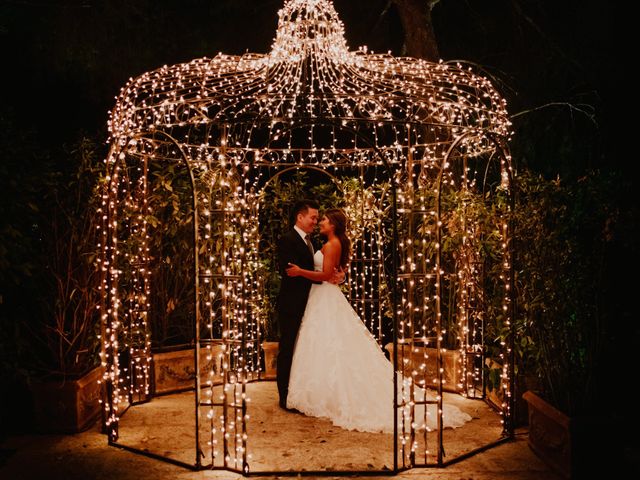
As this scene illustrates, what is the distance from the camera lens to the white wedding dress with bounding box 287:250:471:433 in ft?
18.1

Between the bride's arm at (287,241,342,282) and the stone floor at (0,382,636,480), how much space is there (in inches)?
50.2

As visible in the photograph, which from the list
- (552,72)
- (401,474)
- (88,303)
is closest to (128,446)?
(88,303)

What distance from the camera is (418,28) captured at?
8.93m

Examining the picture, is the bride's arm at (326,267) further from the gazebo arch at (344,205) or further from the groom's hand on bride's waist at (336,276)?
the gazebo arch at (344,205)

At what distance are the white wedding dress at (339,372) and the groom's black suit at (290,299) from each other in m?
0.08

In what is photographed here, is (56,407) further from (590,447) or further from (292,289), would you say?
(590,447)

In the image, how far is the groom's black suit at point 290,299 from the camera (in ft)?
20.0

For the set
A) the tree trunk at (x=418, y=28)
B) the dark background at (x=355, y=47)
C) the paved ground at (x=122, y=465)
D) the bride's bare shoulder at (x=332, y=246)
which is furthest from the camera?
the dark background at (x=355, y=47)

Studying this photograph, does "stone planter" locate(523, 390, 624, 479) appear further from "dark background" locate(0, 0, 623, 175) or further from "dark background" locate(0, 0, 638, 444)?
"dark background" locate(0, 0, 623, 175)

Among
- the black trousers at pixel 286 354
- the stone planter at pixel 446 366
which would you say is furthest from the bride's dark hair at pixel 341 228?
the stone planter at pixel 446 366

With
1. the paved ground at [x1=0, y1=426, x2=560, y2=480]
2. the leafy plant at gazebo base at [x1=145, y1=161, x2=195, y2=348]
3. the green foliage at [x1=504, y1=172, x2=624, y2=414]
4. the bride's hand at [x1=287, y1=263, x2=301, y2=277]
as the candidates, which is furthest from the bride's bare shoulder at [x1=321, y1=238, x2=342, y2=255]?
the paved ground at [x1=0, y1=426, x2=560, y2=480]

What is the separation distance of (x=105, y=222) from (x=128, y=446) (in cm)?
176

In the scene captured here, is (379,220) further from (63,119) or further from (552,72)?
(63,119)

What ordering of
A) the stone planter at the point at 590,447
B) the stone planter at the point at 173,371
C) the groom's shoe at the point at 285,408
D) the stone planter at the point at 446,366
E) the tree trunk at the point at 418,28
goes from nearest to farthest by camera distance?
1. the stone planter at the point at 590,447
2. the groom's shoe at the point at 285,408
3. the stone planter at the point at 173,371
4. the stone planter at the point at 446,366
5. the tree trunk at the point at 418,28
